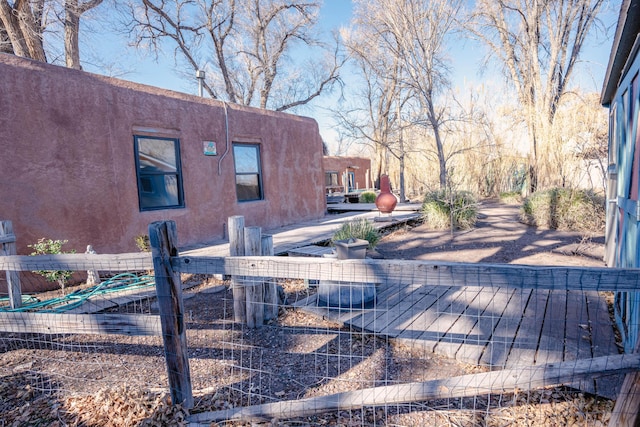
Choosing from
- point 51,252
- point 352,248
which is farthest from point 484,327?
point 51,252

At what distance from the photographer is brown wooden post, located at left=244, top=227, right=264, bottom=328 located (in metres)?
3.29

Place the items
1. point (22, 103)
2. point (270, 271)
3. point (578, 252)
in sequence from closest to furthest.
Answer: point (270, 271) < point (22, 103) < point (578, 252)

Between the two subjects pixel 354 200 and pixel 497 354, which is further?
pixel 354 200

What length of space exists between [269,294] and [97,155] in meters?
3.74

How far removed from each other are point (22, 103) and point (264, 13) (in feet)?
55.9

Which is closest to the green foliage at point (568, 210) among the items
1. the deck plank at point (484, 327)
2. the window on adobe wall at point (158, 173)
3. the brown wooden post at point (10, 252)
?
the deck plank at point (484, 327)

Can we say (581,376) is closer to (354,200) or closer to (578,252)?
(578,252)

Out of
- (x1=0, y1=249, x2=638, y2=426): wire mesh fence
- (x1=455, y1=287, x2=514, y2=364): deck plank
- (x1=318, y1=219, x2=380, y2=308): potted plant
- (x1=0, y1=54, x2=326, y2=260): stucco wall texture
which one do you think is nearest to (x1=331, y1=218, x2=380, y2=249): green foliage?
Result: (x1=0, y1=249, x2=638, y2=426): wire mesh fence

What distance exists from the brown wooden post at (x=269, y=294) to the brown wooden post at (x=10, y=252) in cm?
271

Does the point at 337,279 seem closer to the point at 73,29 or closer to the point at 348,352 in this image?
the point at 348,352

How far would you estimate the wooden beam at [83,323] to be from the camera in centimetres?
214

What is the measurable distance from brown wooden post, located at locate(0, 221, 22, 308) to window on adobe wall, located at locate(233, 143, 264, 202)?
4394 millimetres

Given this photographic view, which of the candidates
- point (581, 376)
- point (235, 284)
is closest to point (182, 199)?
point (235, 284)

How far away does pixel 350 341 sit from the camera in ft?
9.90
